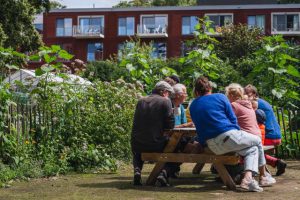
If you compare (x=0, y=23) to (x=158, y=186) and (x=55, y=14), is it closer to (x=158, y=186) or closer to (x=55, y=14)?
(x=158, y=186)

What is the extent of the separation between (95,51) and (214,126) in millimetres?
61620

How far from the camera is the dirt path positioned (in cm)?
758

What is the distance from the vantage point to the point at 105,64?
55062 millimetres

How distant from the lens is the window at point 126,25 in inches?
2660

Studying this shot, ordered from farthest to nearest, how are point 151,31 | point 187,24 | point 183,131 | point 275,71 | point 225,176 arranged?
point 151,31
point 187,24
point 275,71
point 183,131
point 225,176

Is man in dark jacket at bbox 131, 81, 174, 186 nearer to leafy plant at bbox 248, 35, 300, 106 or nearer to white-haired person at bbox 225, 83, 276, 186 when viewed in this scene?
white-haired person at bbox 225, 83, 276, 186

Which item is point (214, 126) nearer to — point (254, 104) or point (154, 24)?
point (254, 104)

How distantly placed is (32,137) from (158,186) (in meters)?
2.65

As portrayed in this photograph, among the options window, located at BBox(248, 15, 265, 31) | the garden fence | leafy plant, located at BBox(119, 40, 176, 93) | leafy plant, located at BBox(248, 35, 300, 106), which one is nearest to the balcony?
window, located at BBox(248, 15, 265, 31)

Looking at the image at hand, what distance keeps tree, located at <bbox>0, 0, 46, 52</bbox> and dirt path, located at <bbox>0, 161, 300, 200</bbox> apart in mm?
21620

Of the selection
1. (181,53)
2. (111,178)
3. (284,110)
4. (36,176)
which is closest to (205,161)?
(111,178)

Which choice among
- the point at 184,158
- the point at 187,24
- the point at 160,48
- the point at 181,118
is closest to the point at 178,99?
the point at 181,118

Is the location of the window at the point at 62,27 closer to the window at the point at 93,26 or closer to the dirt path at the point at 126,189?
the window at the point at 93,26

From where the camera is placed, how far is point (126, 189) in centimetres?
821
